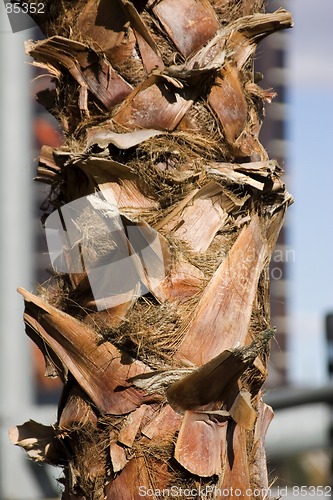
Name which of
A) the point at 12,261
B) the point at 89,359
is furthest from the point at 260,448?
the point at 12,261

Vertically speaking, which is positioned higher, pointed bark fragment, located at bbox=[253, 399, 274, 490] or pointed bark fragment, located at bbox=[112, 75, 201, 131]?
pointed bark fragment, located at bbox=[112, 75, 201, 131]

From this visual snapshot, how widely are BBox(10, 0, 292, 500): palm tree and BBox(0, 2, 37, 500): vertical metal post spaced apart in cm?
378

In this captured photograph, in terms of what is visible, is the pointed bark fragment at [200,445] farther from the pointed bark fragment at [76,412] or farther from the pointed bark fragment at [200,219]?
the pointed bark fragment at [200,219]

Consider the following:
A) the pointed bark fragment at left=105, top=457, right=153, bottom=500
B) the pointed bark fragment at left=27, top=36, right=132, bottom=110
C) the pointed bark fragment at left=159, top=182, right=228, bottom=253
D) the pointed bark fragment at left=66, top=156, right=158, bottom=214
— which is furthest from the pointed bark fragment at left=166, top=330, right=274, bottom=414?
the pointed bark fragment at left=27, top=36, right=132, bottom=110

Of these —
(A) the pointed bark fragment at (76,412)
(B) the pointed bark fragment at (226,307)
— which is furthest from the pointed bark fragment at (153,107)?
(A) the pointed bark fragment at (76,412)

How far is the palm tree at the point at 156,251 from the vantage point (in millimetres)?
1940

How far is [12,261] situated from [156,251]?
168 inches

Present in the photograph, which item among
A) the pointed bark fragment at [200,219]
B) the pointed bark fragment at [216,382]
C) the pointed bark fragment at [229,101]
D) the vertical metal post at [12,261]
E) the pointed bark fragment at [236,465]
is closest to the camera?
the pointed bark fragment at [216,382]

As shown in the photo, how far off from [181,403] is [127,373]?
14cm

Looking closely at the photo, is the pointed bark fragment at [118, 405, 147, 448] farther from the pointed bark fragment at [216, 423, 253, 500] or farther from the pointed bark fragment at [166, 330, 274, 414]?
the pointed bark fragment at [216, 423, 253, 500]

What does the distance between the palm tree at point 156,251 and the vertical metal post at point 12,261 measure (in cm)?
378

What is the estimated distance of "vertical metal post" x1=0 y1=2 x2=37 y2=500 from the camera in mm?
5934

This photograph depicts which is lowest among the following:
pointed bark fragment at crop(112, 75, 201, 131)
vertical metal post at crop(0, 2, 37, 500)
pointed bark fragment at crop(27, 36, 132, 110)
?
vertical metal post at crop(0, 2, 37, 500)

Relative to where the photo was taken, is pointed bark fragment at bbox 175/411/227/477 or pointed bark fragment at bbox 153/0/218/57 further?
pointed bark fragment at bbox 153/0/218/57
